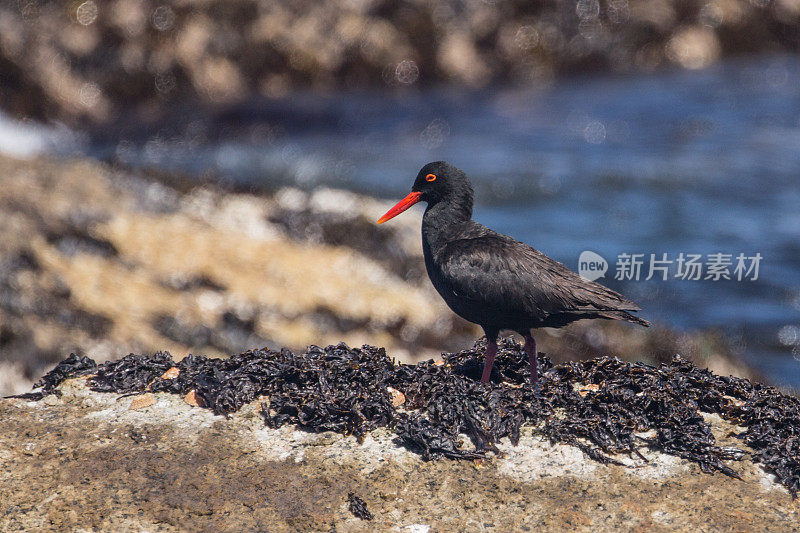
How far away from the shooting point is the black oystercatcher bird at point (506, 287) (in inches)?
216

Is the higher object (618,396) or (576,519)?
(618,396)

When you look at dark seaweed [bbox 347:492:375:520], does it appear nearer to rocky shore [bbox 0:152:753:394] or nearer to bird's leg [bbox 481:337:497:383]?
bird's leg [bbox 481:337:497:383]

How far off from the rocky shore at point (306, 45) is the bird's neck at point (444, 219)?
13.9m

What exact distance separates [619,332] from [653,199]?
7636mm

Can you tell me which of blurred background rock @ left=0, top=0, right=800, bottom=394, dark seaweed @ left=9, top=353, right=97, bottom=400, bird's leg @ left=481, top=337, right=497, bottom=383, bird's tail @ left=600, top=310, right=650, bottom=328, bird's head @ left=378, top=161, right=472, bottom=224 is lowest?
dark seaweed @ left=9, top=353, right=97, bottom=400

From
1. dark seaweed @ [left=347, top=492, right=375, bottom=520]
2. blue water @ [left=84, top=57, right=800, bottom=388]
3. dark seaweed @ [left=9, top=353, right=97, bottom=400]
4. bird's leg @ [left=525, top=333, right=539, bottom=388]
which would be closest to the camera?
dark seaweed @ [left=347, top=492, right=375, bottom=520]

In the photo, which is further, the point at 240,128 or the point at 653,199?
the point at 240,128

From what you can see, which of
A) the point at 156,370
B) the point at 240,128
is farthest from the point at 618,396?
the point at 240,128

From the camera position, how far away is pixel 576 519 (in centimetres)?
437

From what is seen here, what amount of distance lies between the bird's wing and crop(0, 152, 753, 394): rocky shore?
11.5ft

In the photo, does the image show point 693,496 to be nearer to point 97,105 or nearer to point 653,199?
point 653,199

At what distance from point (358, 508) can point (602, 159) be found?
15447 millimetres

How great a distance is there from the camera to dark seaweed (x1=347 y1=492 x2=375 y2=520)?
4379 millimetres

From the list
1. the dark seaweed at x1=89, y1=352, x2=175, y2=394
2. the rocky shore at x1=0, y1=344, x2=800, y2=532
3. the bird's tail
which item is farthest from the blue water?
the dark seaweed at x1=89, y1=352, x2=175, y2=394
